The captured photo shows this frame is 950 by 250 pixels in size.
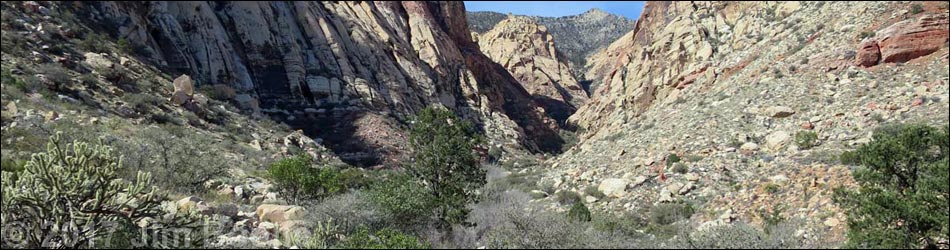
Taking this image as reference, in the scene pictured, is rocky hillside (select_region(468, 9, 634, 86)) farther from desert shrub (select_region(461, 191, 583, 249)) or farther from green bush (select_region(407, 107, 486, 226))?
desert shrub (select_region(461, 191, 583, 249))

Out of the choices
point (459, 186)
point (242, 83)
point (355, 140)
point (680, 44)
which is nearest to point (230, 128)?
point (355, 140)

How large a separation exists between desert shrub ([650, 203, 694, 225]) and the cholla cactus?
11.1 metres

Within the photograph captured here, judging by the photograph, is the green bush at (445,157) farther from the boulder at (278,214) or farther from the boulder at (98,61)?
the boulder at (98,61)

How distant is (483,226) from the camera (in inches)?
405

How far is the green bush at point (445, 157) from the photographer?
1290cm

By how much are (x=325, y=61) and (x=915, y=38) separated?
3454 centimetres

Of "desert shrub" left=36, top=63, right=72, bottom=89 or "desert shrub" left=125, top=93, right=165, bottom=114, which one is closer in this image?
"desert shrub" left=36, top=63, right=72, bottom=89

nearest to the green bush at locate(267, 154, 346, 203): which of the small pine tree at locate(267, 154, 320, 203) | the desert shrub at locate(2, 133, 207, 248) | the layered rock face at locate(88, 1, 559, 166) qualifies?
the small pine tree at locate(267, 154, 320, 203)

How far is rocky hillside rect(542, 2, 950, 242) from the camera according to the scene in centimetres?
1305

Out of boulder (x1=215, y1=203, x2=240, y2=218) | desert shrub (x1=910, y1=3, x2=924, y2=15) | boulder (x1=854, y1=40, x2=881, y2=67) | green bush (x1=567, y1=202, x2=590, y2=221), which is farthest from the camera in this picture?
desert shrub (x1=910, y1=3, x2=924, y2=15)

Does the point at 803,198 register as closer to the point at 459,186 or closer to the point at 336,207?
the point at 459,186

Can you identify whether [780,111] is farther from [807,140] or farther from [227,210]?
[227,210]

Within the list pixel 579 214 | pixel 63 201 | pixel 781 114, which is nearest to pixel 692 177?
pixel 579 214

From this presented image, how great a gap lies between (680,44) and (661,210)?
2438cm
